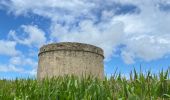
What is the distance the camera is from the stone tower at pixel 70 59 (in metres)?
16.1

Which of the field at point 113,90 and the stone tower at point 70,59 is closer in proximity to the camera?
the field at point 113,90

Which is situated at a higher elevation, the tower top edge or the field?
the tower top edge

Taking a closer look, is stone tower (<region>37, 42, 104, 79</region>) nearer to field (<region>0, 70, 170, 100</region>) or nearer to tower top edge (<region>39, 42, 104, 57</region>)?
tower top edge (<region>39, 42, 104, 57</region>)

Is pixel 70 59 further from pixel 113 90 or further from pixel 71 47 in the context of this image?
pixel 113 90

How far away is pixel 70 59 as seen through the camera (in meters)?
16.1

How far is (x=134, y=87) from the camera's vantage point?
534 centimetres

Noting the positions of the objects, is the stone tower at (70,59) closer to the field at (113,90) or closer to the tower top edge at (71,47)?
the tower top edge at (71,47)

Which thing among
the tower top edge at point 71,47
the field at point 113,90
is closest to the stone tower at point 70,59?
the tower top edge at point 71,47

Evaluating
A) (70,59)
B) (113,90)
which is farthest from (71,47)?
(113,90)

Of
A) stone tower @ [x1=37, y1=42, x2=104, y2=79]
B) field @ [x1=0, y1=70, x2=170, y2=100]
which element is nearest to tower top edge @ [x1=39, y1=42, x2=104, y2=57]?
stone tower @ [x1=37, y1=42, x2=104, y2=79]

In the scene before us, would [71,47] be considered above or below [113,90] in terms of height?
above

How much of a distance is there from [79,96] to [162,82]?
1.27 m

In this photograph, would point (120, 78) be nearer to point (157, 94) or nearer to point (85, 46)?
point (157, 94)

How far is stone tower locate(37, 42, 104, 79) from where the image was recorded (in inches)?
634
